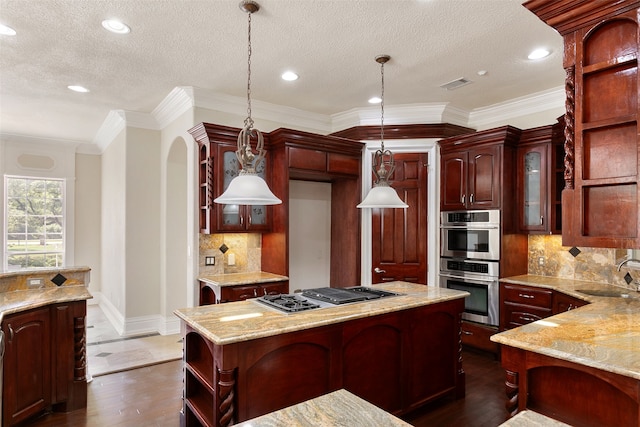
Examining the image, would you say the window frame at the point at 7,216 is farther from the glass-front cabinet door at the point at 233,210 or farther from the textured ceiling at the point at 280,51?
the glass-front cabinet door at the point at 233,210

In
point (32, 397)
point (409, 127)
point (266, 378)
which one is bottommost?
point (32, 397)

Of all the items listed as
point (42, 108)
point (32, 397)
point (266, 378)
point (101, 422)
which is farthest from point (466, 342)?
point (42, 108)

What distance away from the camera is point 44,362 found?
2859 millimetres

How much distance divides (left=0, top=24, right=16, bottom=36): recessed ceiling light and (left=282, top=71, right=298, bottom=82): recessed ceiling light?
2.20 metres

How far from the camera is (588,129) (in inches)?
74.1

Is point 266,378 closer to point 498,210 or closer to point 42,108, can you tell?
point 498,210

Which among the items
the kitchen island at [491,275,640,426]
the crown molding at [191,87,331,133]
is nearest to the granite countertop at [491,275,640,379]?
the kitchen island at [491,275,640,426]

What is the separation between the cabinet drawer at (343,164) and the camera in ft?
15.4

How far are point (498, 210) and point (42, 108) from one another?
580 centimetres

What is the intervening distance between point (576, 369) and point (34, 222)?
789 centimetres

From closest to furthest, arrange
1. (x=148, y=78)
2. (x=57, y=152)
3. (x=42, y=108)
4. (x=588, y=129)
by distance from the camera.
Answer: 1. (x=588, y=129)
2. (x=148, y=78)
3. (x=42, y=108)
4. (x=57, y=152)

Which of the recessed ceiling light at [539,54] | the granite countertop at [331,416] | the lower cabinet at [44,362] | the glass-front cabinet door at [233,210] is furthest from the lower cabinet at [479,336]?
the lower cabinet at [44,362]

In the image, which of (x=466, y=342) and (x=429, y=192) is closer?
A: (x=466, y=342)

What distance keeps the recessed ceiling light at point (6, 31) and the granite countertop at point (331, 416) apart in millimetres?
3484
